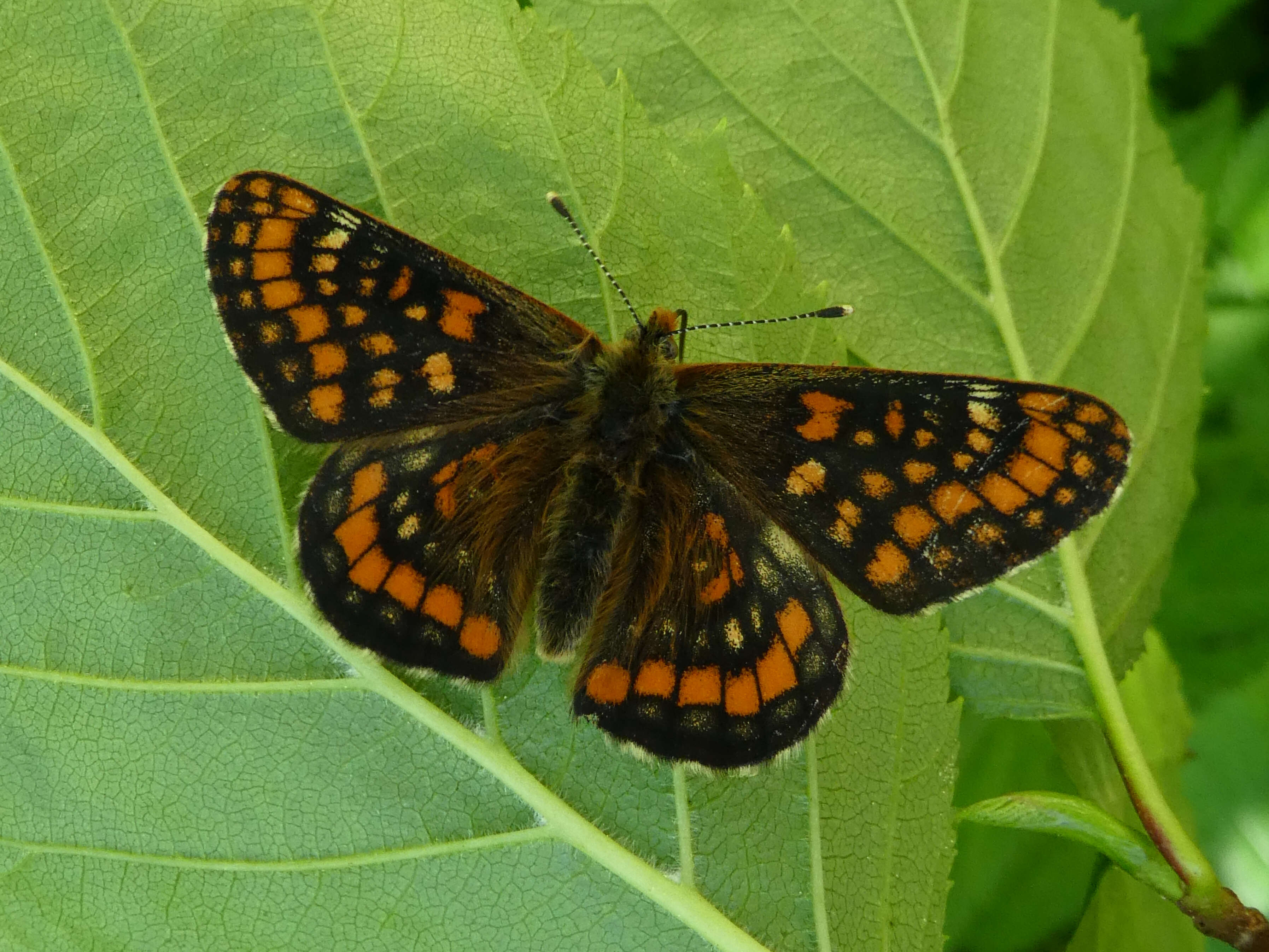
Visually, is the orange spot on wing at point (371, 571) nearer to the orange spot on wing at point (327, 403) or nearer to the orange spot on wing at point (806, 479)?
the orange spot on wing at point (327, 403)

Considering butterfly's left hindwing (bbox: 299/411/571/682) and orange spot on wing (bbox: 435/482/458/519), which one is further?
orange spot on wing (bbox: 435/482/458/519)

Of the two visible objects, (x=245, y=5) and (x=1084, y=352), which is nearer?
(x=245, y=5)

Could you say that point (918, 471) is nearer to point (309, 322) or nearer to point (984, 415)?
point (984, 415)

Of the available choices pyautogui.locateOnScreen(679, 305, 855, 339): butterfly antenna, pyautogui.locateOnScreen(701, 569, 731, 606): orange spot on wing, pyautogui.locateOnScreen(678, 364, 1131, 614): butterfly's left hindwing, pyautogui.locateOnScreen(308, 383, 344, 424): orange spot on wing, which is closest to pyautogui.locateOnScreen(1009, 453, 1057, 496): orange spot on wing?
pyautogui.locateOnScreen(678, 364, 1131, 614): butterfly's left hindwing

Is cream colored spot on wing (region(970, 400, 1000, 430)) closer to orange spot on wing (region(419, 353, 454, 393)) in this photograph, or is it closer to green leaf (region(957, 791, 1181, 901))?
green leaf (region(957, 791, 1181, 901))

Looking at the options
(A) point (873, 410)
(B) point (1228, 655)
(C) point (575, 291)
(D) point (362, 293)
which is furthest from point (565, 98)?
(B) point (1228, 655)

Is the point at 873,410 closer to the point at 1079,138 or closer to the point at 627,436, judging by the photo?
the point at 627,436
